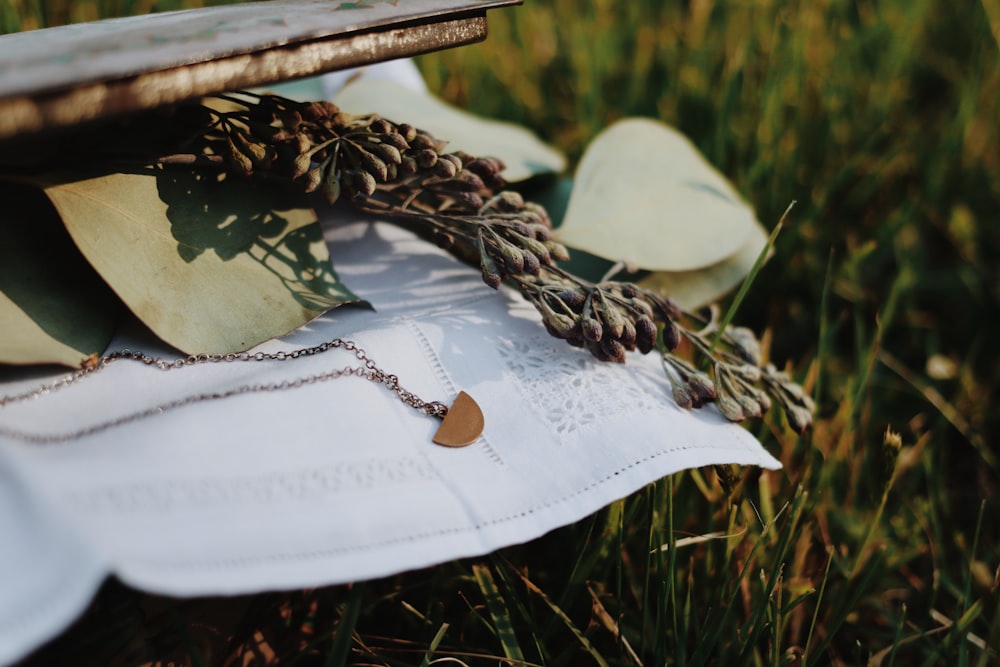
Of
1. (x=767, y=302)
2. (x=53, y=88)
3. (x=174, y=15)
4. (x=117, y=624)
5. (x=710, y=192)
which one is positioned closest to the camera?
(x=53, y=88)

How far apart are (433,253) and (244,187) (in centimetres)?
24

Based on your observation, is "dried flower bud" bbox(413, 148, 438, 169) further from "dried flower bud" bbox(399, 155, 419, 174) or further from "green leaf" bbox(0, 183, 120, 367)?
"green leaf" bbox(0, 183, 120, 367)

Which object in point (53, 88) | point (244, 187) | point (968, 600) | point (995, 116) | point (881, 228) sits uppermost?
point (53, 88)

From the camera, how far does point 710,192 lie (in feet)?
4.08

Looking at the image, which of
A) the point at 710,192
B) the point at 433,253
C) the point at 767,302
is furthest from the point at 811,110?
the point at 433,253

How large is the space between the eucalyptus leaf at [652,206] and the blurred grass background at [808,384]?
0.65 feet

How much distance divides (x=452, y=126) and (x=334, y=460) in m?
0.74

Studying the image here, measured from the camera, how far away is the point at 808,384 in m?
1.19

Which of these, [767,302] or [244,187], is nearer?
[244,187]

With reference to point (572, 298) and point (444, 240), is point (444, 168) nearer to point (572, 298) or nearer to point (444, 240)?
point (444, 240)

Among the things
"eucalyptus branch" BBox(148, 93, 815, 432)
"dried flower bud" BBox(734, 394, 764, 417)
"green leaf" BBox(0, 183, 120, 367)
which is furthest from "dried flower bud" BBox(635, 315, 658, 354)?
"green leaf" BBox(0, 183, 120, 367)

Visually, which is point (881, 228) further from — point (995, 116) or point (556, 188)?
point (556, 188)

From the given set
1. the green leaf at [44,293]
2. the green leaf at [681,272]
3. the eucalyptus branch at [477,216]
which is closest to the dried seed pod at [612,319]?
the eucalyptus branch at [477,216]

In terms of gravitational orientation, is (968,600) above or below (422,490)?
below
